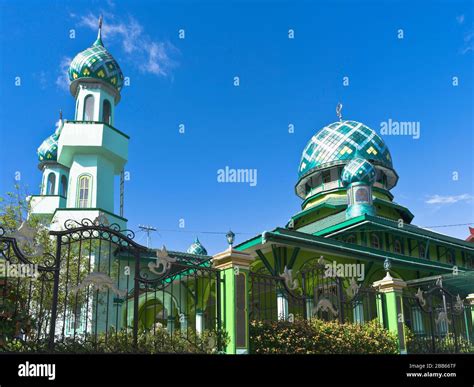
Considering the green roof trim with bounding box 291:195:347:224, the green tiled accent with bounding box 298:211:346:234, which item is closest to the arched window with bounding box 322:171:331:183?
the green roof trim with bounding box 291:195:347:224

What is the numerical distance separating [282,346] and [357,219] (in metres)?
11.2

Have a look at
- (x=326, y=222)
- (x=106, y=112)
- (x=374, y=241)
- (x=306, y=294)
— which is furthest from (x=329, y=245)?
(x=106, y=112)

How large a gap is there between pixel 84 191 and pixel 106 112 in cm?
368

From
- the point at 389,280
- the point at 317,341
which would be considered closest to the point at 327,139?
the point at 389,280

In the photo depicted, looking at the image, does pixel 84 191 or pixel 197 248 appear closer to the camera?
pixel 84 191

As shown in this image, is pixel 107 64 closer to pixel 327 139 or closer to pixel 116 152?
pixel 116 152

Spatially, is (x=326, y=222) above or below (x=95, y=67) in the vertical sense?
below

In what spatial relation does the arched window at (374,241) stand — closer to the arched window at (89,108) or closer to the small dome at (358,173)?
the small dome at (358,173)

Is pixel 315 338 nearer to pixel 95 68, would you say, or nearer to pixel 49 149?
pixel 95 68

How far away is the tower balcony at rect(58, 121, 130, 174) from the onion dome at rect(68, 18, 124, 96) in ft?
6.82

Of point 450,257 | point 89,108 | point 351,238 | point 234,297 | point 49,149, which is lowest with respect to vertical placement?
point 234,297

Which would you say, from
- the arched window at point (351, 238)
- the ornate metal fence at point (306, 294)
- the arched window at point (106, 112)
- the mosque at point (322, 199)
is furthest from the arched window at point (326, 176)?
the ornate metal fence at point (306, 294)

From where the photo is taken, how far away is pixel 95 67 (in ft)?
68.8
